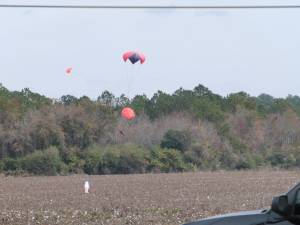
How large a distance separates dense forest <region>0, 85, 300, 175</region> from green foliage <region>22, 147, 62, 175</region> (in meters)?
0.09

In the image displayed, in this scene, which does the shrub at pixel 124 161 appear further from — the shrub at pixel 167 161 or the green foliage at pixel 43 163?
the green foliage at pixel 43 163

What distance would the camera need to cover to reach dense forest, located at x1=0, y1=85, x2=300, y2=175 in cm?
8094

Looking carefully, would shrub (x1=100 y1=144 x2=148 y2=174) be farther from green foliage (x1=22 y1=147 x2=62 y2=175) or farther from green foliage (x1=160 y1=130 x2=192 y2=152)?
green foliage (x1=160 y1=130 x2=192 y2=152)

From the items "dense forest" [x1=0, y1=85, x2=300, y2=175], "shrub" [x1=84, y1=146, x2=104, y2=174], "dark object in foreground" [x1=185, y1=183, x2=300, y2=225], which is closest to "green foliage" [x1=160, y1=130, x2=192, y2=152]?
"dense forest" [x1=0, y1=85, x2=300, y2=175]

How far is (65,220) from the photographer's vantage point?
2375 cm

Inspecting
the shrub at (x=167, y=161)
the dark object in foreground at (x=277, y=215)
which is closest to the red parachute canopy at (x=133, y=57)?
the dark object in foreground at (x=277, y=215)

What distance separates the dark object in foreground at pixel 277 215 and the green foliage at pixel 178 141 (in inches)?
3066

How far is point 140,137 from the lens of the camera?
95375mm

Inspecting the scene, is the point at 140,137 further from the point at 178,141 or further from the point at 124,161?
the point at 124,161

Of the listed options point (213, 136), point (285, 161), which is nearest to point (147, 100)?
point (213, 136)

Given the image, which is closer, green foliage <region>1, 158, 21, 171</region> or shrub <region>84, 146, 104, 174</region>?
shrub <region>84, 146, 104, 174</region>

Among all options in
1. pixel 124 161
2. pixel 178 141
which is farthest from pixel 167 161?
pixel 178 141

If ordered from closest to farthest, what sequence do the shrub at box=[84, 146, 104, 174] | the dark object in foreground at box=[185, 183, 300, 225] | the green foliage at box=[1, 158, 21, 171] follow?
the dark object in foreground at box=[185, 183, 300, 225] → the shrub at box=[84, 146, 104, 174] → the green foliage at box=[1, 158, 21, 171]

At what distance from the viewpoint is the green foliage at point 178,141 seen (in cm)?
8738
